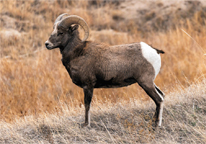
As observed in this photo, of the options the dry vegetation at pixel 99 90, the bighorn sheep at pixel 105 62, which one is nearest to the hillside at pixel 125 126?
the dry vegetation at pixel 99 90

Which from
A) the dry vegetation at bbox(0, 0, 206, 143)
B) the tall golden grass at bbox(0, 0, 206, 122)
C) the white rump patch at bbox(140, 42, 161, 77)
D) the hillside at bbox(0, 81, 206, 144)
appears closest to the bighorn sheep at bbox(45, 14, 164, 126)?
the white rump patch at bbox(140, 42, 161, 77)

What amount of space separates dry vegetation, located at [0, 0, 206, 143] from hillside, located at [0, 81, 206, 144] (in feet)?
0.07

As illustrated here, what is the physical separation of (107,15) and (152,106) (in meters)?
10.5

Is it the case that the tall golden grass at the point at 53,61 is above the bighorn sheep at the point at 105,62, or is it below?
below

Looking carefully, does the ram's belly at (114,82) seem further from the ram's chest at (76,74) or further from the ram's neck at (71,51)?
the ram's neck at (71,51)

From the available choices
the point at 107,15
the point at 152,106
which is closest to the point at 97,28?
the point at 107,15

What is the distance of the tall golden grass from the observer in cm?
879

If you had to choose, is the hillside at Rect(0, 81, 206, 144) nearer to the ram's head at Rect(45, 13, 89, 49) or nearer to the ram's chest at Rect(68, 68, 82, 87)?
the ram's chest at Rect(68, 68, 82, 87)

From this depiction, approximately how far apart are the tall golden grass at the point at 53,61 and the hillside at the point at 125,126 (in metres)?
0.52

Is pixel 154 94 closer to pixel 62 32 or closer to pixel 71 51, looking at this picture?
pixel 71 51

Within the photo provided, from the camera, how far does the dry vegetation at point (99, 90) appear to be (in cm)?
551

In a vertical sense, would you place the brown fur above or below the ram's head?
below

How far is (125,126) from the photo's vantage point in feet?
18.1

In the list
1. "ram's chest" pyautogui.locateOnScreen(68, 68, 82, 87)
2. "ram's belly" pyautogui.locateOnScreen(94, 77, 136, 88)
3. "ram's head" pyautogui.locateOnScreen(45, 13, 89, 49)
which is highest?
"ram's head" pyautogui.locateOnScreen(45, 13, 89, 49)
